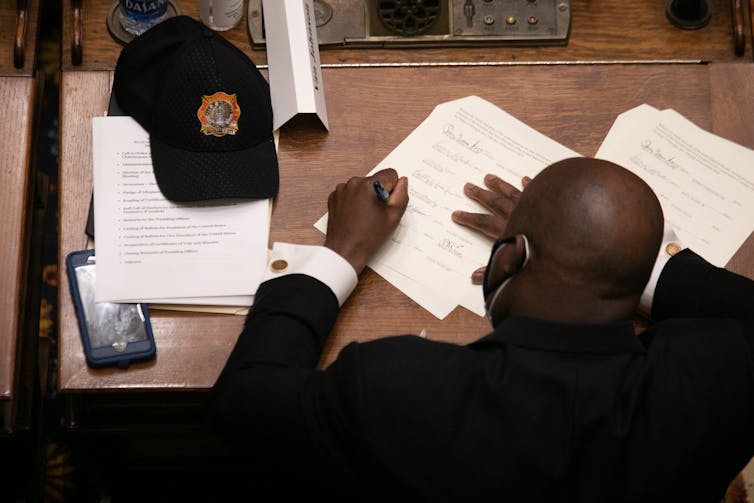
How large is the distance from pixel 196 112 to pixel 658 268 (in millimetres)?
707

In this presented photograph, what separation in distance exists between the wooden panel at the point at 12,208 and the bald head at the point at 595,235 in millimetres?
698

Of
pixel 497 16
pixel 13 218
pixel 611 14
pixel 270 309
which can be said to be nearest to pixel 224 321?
pixel 270 309

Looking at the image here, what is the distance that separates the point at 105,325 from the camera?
127 centimetres

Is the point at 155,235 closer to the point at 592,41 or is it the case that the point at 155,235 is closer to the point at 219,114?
the point at 219,114

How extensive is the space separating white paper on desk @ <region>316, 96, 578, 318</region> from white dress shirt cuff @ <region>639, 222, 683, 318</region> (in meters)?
0.20

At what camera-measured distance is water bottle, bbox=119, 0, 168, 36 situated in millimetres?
1489

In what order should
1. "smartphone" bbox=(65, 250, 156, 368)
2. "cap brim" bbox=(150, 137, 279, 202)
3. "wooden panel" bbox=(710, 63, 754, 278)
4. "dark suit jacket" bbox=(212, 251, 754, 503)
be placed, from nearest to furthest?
"dark suit jacket" bbox=(212, 251, 754, 503) < "smartphone" bbox=(65, 250, 156, 368) < "cap brim" bbox=(150, 137, 279, 202) < "wooden panel" bbox=(710, 63, 754, 278)

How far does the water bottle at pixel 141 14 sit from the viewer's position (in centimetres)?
149

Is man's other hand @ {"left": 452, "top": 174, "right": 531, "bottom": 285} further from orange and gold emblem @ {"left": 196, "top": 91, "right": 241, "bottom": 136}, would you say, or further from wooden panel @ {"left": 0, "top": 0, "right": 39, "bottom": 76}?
wooden panel @ {"left": 0, "top": 0, "right": 39, "bottom": 76}

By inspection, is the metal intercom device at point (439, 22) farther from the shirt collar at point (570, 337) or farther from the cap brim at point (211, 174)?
the shirt collar at point (570, 337)

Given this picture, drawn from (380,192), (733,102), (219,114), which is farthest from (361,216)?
(733,102)

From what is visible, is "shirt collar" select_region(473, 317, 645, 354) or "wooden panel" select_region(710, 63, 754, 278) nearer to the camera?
"shirt collar" select_region(473, 317, 645, 354)

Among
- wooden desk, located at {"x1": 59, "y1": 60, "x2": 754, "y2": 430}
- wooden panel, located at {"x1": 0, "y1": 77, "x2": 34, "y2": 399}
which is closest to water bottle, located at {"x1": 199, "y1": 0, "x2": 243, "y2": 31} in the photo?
wooden desk, located at {"x1": 59, "y1": 60, "x2": 754, "y2": 430}

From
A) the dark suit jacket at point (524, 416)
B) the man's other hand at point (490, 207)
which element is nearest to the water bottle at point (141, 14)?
the man's other hand at point (490, 207)
